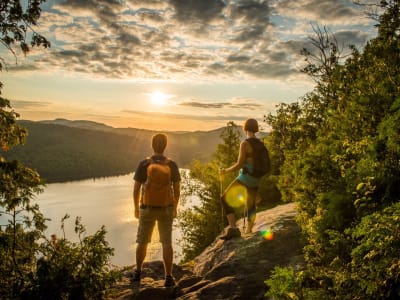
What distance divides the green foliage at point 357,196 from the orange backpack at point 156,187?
7.35 feet

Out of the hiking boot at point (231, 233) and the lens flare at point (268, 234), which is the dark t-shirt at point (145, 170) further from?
the lens flare at point (268, 234)

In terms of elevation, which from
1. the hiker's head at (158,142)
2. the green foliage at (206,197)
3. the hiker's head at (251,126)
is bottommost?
the green foliage at (206,197)

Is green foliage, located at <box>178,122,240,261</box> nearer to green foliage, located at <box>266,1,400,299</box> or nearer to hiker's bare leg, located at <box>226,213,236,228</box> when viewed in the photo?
hiker's bare leg, located at <box>226,213,236,228</box>

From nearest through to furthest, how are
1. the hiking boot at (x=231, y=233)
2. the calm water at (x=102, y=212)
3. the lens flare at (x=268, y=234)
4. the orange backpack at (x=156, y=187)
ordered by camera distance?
the orange backpack at (x=156, y=187), the lens flare at (x=268, y=234), the hiking boot at (x=231, y=233), the calm water at (x=102, y=212)

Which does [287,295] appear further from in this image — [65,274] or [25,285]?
[25,285]

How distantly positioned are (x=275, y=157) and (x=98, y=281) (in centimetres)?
1796

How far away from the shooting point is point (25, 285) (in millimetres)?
4738

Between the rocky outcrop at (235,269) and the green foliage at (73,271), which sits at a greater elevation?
the green foliage at (73,271)

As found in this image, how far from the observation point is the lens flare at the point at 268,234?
6.67 metres

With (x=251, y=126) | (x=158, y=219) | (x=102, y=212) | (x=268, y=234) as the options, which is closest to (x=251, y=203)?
(x=268, y=234)

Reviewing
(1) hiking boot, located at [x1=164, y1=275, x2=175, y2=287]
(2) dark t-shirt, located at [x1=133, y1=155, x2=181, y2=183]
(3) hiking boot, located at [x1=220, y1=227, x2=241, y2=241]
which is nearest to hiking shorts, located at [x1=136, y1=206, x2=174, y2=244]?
(2) dark t-shirt, located at [x1=133, y1=155, x2=181, y2=183]

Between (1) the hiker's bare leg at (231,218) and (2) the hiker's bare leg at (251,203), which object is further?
(1) the hiker's bare leg at (231,218)

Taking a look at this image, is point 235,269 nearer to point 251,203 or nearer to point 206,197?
point 251,203

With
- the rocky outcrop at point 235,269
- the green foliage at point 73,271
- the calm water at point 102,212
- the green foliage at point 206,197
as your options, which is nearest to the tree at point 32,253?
the green foliage at point 73,271
